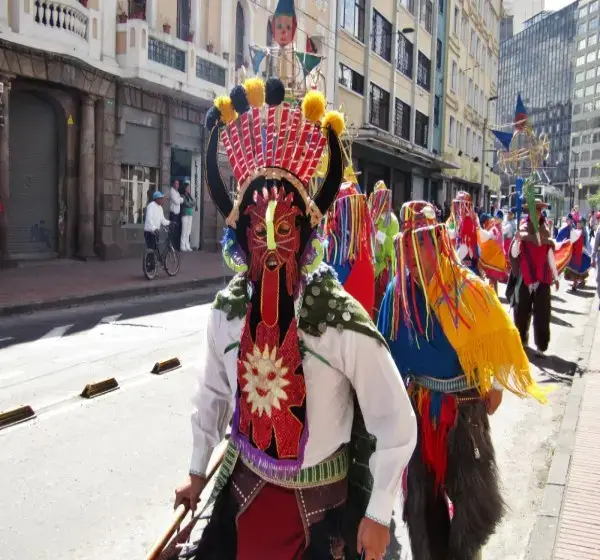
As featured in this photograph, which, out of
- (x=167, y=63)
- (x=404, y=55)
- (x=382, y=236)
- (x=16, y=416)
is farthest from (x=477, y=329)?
(x=404, y=55)

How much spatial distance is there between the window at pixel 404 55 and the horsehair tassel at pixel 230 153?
35.4 meters

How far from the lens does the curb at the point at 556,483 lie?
3.89 m

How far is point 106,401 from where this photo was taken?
6254 millimetres

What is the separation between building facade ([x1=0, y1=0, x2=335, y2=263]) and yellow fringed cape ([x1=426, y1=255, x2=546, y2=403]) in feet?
37.0

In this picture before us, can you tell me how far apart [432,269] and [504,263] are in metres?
7.15

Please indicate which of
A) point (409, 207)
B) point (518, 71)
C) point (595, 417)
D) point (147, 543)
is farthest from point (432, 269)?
point (518, 71)

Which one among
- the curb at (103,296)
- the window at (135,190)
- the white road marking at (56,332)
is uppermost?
the window at (135,190)

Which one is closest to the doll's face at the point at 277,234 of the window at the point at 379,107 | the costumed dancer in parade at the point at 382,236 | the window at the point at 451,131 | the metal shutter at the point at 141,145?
the costumed dancer in parade at the point at 382,236

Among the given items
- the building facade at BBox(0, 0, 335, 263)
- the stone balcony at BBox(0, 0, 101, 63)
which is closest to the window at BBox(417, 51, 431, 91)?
the building facade at BBox(0, 0, 335, 263)

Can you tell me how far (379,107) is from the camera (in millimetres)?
34188

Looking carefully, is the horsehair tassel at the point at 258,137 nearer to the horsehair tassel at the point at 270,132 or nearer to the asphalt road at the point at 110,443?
the horsehair tassel at the point at 270,132

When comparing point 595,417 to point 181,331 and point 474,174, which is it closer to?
point 181,331

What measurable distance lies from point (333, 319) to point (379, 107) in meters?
33.4

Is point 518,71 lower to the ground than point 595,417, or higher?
higher
